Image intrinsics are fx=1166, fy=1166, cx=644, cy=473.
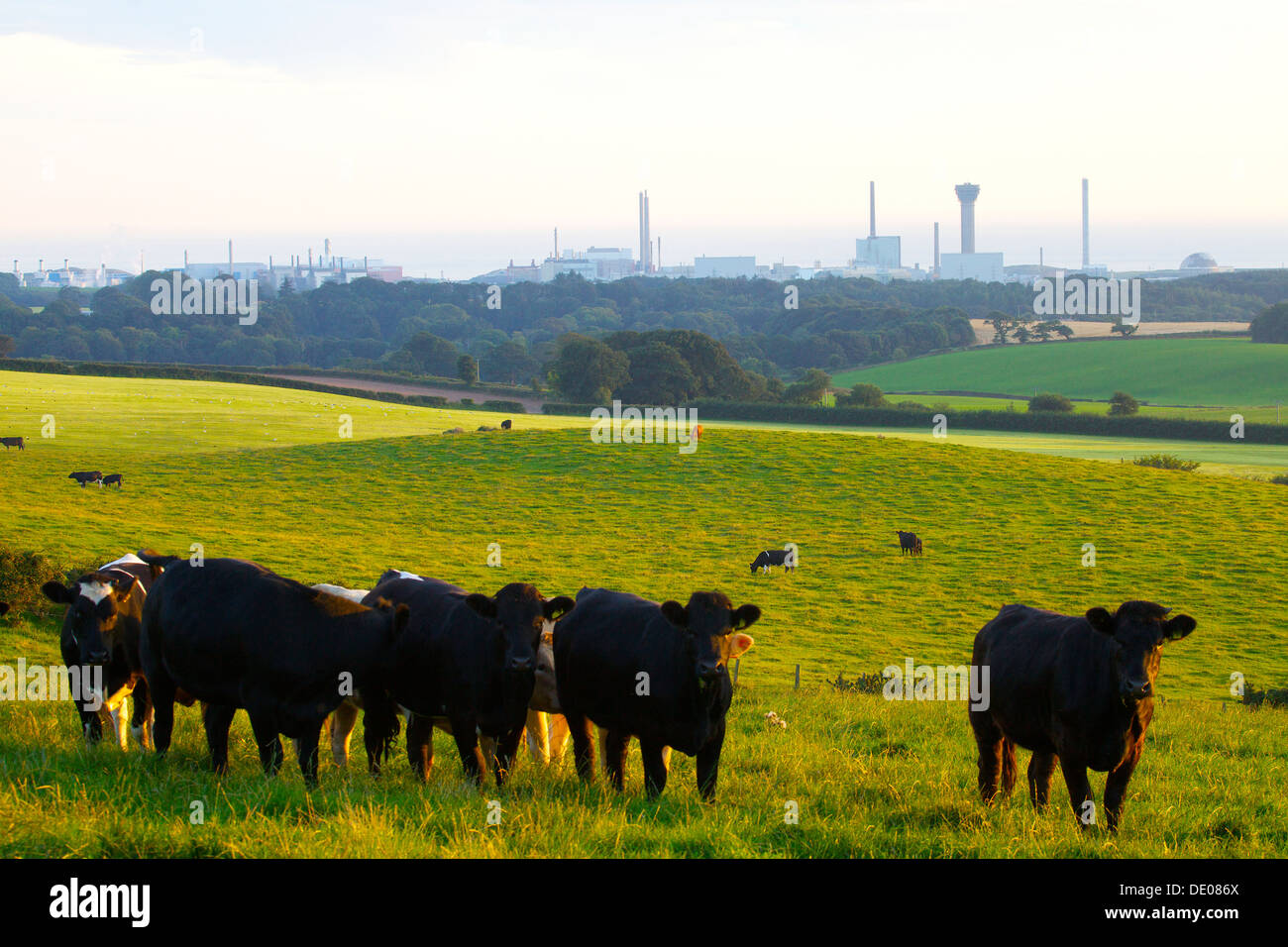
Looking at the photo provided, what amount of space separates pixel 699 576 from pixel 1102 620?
985 inches

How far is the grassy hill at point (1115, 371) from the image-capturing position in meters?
103

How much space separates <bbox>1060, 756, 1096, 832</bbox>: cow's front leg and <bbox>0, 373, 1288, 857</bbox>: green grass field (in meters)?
0.18

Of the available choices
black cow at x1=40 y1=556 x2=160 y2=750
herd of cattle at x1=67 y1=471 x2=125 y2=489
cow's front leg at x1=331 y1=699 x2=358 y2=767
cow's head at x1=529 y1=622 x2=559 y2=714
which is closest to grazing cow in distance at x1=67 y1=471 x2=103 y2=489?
herd of cattle at x1=67 y1=471 x2=125 y2=489

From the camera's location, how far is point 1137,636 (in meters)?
8.51

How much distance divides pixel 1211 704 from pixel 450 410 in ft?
222

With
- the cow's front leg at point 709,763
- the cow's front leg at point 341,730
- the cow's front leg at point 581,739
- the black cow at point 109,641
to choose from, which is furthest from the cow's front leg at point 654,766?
the black cow at point 109,641

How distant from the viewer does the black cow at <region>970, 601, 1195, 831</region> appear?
8.55m

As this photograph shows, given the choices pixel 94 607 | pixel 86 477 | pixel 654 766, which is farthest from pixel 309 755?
pixel 86 477

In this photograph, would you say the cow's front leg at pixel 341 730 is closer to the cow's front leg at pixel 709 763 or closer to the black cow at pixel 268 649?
the black cow at pixel 268 649

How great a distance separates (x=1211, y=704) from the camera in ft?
65.7

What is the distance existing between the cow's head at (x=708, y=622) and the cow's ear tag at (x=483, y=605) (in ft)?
4.42

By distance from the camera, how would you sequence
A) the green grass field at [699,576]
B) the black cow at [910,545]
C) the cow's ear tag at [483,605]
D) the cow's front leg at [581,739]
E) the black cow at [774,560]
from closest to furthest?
the green grass field at [699,576], the cow's ear tag at [483,605], the cow's front leg at [581,739], the black cow at [774,560], the black cow at [910,545]
